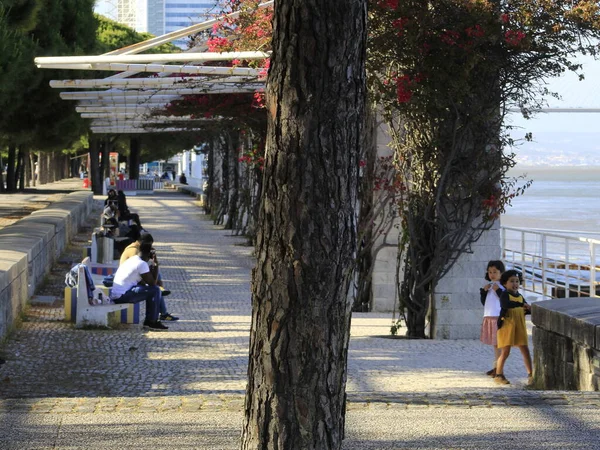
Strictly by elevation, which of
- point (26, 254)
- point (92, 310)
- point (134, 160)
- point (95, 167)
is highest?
point (134, 160)

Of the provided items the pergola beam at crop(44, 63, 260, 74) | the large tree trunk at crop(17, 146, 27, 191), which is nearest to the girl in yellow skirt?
the pergola beam at crop(44, 63, 260, 74)

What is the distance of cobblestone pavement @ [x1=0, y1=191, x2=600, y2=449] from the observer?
18.9 feet

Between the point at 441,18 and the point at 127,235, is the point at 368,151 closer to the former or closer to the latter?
the point at 441,18

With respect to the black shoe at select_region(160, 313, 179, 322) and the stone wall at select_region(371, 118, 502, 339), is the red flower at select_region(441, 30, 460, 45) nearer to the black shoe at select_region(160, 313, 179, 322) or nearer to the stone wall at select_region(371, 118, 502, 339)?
the stone wall at select_region(371, 118, 502, 339)

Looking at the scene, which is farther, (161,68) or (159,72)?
(159,72)

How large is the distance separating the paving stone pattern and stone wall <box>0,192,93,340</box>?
292 mm

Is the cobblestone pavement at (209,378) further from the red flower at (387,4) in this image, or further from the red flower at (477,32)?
the red flower at (387,4)

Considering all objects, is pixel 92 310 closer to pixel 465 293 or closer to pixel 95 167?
pixel 465 293

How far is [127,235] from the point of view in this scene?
63.6ft

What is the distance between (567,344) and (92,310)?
18.5 ft

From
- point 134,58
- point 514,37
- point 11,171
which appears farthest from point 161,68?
point 11,171

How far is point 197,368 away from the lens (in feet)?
31.0

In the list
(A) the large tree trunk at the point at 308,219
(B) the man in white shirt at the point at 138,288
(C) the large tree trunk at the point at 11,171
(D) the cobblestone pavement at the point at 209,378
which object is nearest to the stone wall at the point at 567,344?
(D) the cobblestone pavement at the point at 209,378

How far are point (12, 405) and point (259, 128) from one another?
580 inches
